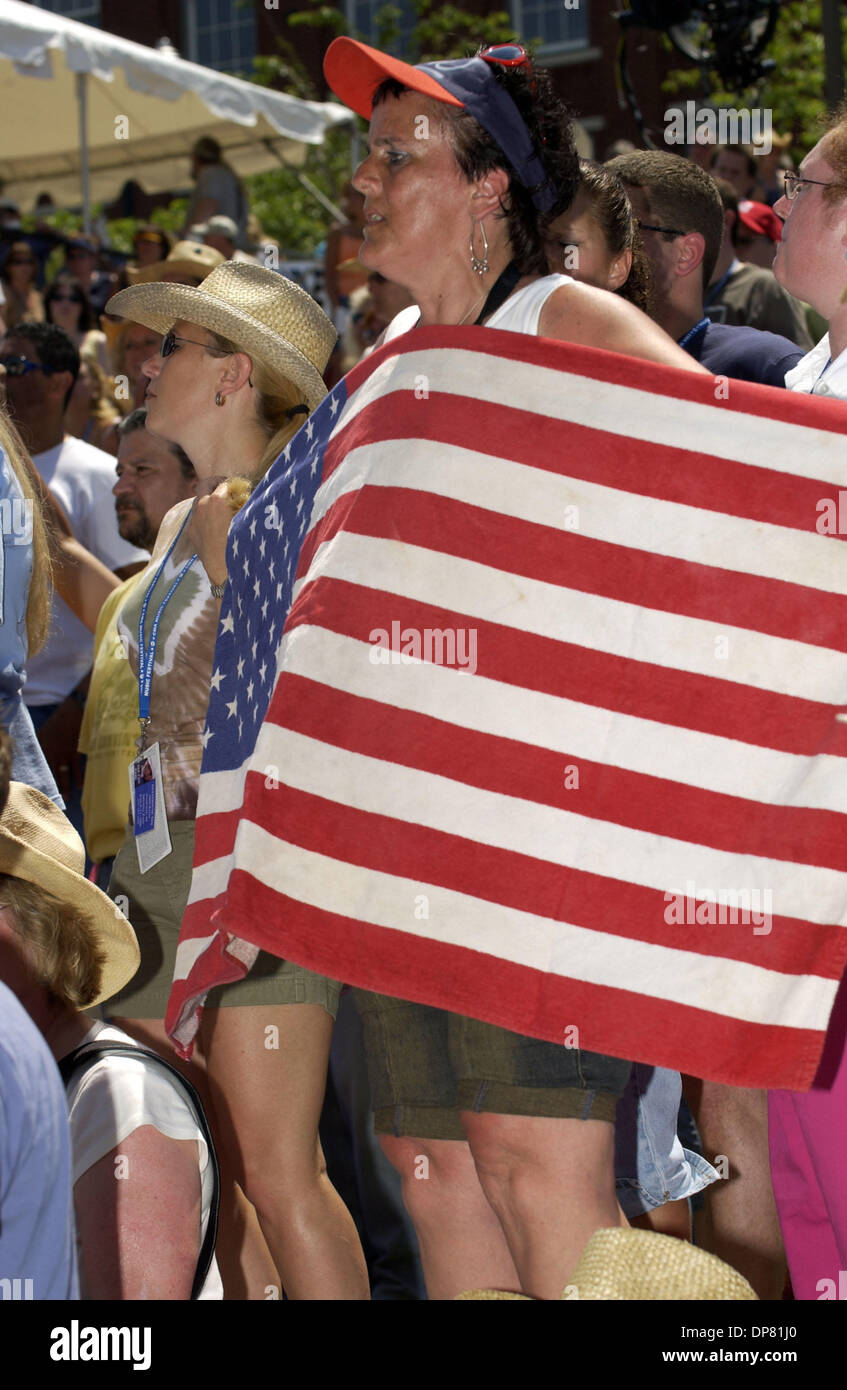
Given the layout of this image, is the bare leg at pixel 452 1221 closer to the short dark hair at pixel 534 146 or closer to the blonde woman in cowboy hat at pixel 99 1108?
the blonde woman in cowboy hat at pixel 99 1108

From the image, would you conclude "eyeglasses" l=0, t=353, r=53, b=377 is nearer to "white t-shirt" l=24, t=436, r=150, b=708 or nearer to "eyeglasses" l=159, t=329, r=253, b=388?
"white t-shirt" l=24, t=436, r=150, b=708

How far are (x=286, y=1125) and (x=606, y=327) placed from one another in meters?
1.57

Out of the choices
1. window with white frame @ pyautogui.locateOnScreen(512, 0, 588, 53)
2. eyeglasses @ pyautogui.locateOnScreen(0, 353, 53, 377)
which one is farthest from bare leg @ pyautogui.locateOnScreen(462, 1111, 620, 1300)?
window with white frame @ pyautogui.locateOnScreen(512, 0, 588, 53)

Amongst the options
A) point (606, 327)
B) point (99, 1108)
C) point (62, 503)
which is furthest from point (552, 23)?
point (99, 1108)

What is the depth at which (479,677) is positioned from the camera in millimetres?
2684

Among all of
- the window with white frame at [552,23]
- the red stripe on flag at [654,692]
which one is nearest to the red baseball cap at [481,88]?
the red stripe on flag at [654,692]

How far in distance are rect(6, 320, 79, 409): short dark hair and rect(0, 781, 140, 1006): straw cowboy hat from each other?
160 inches

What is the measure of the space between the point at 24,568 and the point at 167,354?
2.10 feet

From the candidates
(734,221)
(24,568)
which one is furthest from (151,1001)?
(734,221)

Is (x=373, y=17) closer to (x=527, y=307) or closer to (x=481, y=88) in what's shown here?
(x=481, y=88)

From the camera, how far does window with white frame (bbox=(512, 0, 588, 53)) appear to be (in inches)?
1012

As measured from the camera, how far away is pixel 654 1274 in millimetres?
1782
